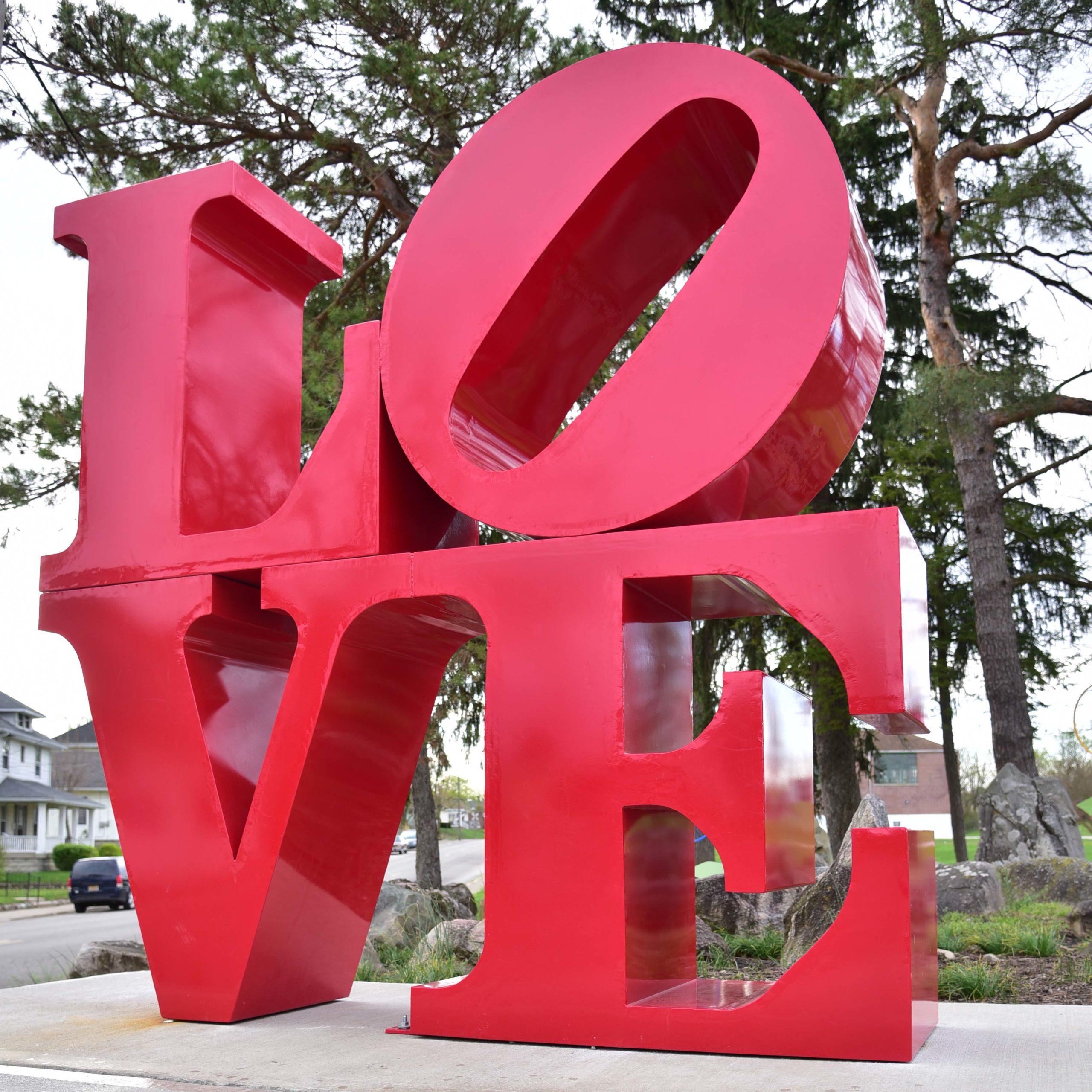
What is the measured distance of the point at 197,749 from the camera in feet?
17.6

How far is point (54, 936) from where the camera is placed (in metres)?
17.6

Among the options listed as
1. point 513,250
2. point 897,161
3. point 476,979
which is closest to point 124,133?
point 513,250

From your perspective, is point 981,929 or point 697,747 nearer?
point 697,747

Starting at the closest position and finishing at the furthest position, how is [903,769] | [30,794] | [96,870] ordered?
[96,870] < [30,794] < [903,769]

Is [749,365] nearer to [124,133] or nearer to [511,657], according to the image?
[511,657]

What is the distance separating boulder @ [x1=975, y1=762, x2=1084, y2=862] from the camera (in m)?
11.5

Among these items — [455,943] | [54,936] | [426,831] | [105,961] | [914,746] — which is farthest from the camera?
[914,746]

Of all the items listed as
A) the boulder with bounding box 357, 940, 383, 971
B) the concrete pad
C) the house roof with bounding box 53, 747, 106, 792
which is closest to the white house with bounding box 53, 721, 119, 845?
the house roof with bounding box 53, 747, 106, 792

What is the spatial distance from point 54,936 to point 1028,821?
1402 centimetres

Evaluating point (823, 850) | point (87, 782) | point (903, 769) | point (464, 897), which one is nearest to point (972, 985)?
point (464, 897)

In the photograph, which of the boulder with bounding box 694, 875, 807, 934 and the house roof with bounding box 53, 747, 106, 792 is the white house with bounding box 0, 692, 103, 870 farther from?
the boulder with bounding box 694, 875, 807, 934

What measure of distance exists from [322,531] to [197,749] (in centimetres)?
116

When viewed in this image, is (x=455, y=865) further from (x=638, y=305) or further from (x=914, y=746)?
(x=638, y=305)

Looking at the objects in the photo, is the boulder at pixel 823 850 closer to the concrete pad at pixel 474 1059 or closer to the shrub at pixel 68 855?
the concrete pad at pixel 474 1059
